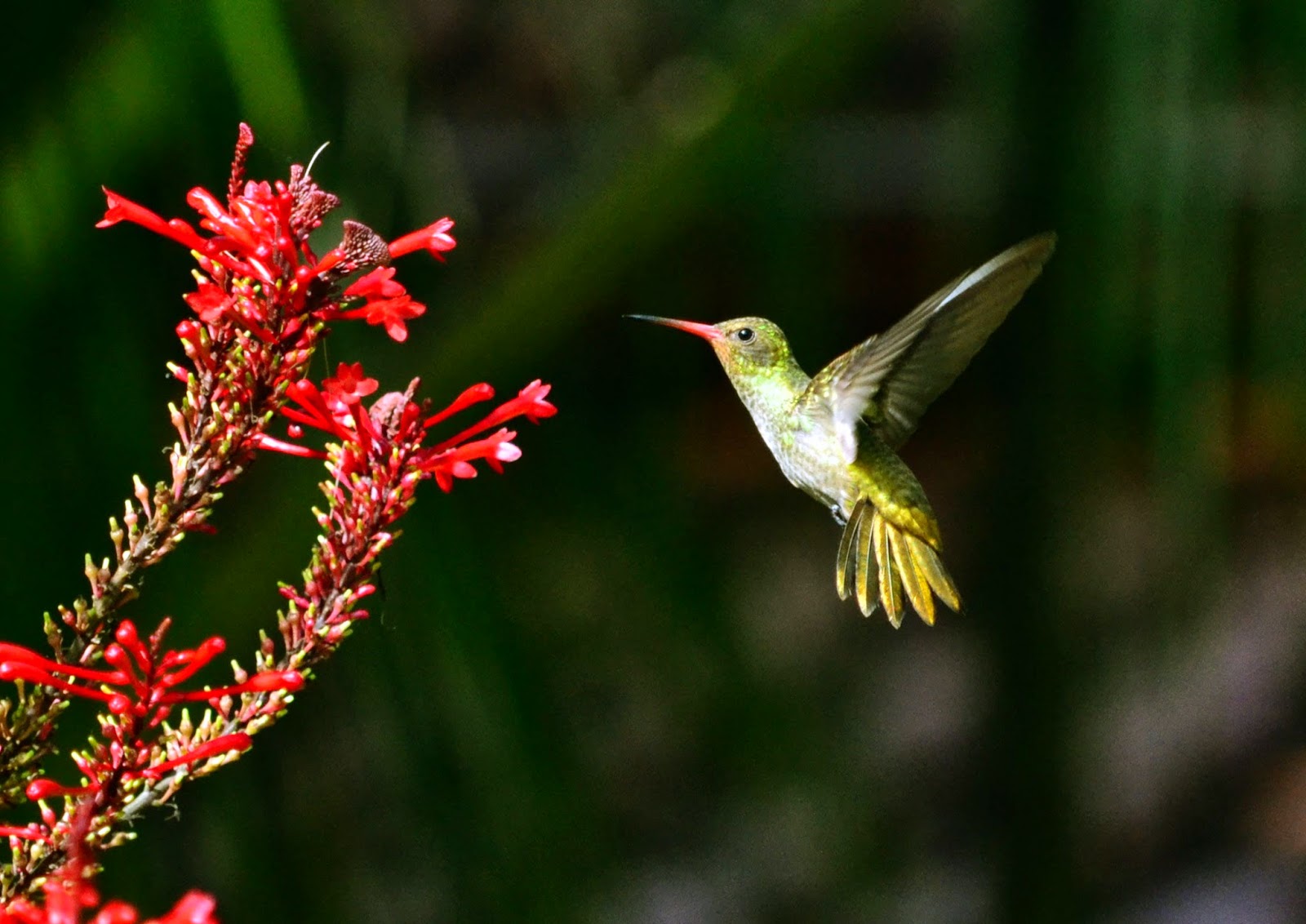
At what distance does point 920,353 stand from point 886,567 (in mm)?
142

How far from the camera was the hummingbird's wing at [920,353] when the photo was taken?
2.81 feet

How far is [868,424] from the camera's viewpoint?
1081 mm

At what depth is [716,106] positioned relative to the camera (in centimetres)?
112

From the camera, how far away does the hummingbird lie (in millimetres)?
962

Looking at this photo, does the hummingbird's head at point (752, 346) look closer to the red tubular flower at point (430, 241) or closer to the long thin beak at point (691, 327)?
the long thin beak at point (691, 327)

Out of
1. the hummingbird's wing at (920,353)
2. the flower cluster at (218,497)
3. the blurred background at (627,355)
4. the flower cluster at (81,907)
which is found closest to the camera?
the flower cluster at (81,907)

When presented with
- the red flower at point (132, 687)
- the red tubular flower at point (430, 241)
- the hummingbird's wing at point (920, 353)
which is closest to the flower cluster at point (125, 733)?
the red flower at point (132, 687)

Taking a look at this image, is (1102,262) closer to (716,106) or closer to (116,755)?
(716,106)

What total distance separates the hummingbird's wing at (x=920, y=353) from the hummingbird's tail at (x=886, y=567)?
0.06 metres

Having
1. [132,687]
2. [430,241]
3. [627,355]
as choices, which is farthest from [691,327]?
[627,355]

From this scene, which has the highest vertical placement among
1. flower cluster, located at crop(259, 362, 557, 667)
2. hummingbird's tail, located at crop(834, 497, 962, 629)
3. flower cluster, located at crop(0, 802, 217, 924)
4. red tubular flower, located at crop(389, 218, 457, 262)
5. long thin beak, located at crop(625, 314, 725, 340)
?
red tubular flower, located at crop(389, 218, 457, 262)

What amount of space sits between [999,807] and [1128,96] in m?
0.64

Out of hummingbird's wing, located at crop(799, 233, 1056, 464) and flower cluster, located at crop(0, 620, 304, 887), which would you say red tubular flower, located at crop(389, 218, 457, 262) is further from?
hummingbird's wing, located at crop(799, 233, 1056, 464)

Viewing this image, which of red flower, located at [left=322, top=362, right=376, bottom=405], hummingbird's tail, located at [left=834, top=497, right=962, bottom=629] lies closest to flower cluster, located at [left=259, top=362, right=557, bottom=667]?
Answer: red flower, located at [left=322, top=362, right=376, bottom=405]
